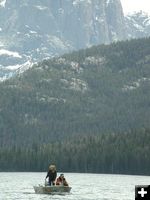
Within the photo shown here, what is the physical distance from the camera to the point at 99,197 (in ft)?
481

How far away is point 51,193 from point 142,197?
76.8m

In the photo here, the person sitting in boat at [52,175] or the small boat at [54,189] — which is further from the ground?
the person sitting in boat at [52,175]

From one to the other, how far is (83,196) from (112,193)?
1491cm

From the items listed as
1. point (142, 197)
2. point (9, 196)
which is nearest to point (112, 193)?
point (9, 196)

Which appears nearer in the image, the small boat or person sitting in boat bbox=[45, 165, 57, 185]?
person sitting in boat bbox=[45, 165, 57, 185]

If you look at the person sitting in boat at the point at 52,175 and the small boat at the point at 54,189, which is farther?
the small boat at the point at 54,189

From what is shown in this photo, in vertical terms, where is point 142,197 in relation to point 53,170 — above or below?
below

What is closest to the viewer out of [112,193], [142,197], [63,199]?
[142,197]

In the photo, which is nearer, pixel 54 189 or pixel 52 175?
pixel 52 175

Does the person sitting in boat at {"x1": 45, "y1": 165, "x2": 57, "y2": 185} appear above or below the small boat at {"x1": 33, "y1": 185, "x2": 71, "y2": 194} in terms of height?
above

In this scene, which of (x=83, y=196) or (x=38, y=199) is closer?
(x=38, y=199)

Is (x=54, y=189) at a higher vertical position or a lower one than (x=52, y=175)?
lower

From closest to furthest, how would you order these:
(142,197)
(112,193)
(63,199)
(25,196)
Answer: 1. (142,197)
2. (63,199)
3. (25,196)
4. (112,193)

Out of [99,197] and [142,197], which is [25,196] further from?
[142,197]
